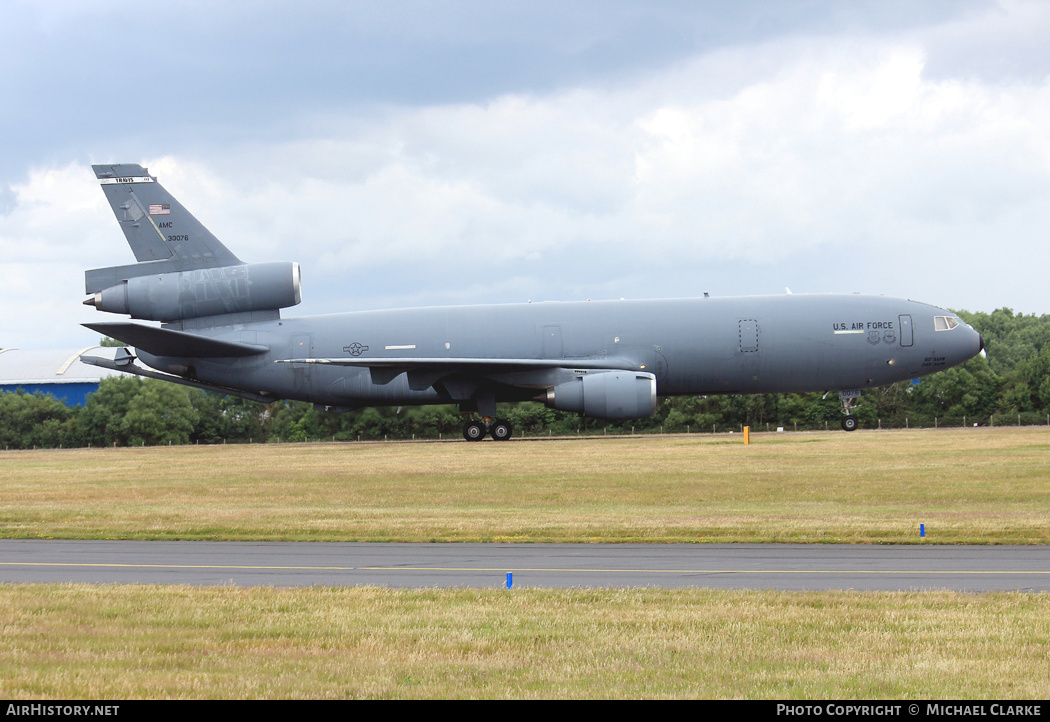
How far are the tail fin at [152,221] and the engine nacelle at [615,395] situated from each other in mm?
14600

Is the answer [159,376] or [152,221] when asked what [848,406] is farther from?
[152,221]

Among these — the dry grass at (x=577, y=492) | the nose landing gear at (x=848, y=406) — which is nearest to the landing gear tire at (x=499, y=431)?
the dry grass at (x=577, y=492)

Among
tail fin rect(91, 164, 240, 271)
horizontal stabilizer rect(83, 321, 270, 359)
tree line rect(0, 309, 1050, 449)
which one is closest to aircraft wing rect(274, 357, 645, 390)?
horizontal stabilizer rect(83, 321, 270, 359)

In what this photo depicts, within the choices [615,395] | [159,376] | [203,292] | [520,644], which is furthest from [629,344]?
[520,644]

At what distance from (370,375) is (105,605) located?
27.8 meters

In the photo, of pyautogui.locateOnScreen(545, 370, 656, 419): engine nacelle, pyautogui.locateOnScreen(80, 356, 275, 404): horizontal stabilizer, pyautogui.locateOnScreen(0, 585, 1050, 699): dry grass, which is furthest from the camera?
pyautogui.locateOnScreen(80, 356, 275, 404): horizontal stabilizer

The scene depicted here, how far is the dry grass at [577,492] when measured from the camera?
16.9 metres

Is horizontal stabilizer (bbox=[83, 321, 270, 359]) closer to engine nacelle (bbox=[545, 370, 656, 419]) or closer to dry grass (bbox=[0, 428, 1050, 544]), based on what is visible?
dry grass (bbox=[0, 428, 1050, 544])

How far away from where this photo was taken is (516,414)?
48.5 meters

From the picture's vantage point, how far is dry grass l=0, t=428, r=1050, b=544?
16.9 m

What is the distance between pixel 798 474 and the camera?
2488cm

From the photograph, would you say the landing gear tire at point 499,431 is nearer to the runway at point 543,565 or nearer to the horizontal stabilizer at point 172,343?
the horizontal stabilizer at point 172,343

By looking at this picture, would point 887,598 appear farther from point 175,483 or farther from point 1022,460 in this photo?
point 175,483

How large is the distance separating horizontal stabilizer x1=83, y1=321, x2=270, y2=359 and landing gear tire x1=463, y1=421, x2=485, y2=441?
7.82 metres
